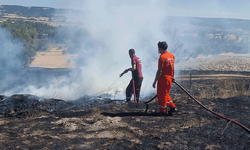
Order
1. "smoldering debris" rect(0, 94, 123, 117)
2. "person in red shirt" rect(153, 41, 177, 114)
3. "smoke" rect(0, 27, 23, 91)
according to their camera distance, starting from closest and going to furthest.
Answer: "person in red shirt" rect(153, 41, 177, 114)
"smoldering debris" rect(0, 94, 123, 117)
"smoke" rect(0, 27, 23, 91)

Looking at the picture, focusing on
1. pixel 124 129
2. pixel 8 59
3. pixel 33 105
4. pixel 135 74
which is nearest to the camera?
pixel 124 129

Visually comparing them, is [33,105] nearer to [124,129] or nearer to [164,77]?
[124,129]

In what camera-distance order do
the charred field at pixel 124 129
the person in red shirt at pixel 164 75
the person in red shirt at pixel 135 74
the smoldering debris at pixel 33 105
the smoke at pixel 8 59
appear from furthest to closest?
the smoke at pixel 8 59, the person in red shirt at pixel 135 74, the smoldering debris at pixel 33 105, the person in red shirt at pixel 164 75, the charred field at pixel 124 129

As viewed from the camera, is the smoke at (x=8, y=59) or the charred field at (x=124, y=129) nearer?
the charred field at (x=124, y=129)

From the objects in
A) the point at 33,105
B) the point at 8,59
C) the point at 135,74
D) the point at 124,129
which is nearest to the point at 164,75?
the point at 124,129

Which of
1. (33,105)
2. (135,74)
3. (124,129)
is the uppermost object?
(135,74)

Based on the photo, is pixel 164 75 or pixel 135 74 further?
pixel 135 74

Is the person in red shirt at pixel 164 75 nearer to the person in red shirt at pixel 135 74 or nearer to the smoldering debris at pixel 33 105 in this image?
the person in red shirt at pixel 135 74

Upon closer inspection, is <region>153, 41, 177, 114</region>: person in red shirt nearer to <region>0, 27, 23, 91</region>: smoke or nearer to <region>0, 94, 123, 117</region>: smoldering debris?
<region>0, 94, 123, 117</region>: smoldering debris

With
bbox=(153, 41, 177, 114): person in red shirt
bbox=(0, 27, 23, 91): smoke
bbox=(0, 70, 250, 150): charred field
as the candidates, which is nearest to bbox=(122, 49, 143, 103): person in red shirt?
bbox=(0, 70, 250, 150): charred field

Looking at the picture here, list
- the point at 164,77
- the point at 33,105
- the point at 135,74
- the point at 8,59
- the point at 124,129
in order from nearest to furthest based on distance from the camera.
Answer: the point at 124,129, the point at 164,77, the point at 33,105, the point at 135,74, the point at 8,59

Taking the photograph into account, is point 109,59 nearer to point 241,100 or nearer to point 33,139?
point 241,100

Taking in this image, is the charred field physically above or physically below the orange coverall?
below

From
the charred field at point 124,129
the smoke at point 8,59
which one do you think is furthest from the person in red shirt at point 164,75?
the smoke at point 8,59
